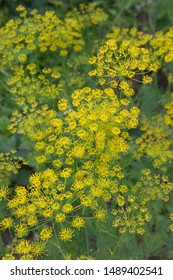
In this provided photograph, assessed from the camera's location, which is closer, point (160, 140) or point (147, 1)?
point (160, 140)

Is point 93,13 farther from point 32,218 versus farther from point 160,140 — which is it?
point 32,218

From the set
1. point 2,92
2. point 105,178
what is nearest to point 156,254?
point 105,178

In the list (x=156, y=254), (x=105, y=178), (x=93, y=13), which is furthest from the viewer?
(x=93, y=13)

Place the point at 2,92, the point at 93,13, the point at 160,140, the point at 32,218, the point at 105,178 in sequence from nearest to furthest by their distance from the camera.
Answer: the point at 32,218 < the point at 105,178 < the point at 160,140 < the point at 2,92 < the point at 93,13

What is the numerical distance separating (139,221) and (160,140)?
2.14 ft

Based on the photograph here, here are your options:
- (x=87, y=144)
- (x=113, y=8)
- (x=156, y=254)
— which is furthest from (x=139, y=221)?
(x=113, y=8)

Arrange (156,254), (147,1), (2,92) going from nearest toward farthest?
(156,254), (2,92), (147,1)

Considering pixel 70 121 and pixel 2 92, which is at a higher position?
pixel 2 92

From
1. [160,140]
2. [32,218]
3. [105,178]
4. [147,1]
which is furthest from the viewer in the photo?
[147,1]

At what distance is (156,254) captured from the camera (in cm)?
339

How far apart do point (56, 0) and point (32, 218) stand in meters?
2.77
